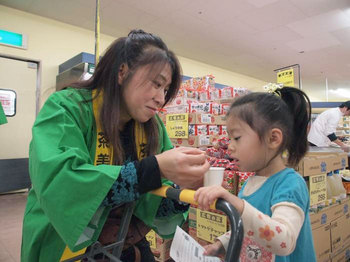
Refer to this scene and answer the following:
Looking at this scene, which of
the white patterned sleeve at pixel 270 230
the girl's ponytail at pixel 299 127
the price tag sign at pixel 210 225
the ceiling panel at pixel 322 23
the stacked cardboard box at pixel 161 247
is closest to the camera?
the white patterned sleeve at pixel 270 230

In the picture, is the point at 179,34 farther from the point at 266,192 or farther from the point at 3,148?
the point at 266,192

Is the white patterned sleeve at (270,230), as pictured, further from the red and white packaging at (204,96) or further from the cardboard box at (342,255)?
the red and white packaging at (204,96)

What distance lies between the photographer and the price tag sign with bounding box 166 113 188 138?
248 cm

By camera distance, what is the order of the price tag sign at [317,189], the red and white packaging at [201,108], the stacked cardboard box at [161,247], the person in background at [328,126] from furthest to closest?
the person in background at [328,126], the red and white packaging at [201,108], the stacked cardboard box at [161,247], the price tag sign at [317,189]

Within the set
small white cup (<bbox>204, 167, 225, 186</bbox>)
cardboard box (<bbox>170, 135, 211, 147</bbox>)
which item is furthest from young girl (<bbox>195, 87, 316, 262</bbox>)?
cardboard box (<bbox>170, 135, 211, 147</bbox>)

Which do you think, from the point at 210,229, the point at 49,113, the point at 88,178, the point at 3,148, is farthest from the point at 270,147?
the point at 3,148

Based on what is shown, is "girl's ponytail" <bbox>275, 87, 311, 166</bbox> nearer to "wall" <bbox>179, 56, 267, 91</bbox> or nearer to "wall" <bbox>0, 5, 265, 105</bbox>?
"wall" <bbox>0, 5, 265, 105</bbox>

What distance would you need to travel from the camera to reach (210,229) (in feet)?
5.86

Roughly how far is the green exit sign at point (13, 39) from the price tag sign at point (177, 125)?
3489 millimetres

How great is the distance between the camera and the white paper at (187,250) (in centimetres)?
62

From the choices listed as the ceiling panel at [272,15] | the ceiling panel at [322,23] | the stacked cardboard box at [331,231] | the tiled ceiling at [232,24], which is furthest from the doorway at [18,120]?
the ceiling panel at [322,23]

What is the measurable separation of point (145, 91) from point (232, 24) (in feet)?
15.8

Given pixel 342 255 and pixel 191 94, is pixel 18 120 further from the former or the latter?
pixel 342 255

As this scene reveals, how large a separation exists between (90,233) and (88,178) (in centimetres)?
22
